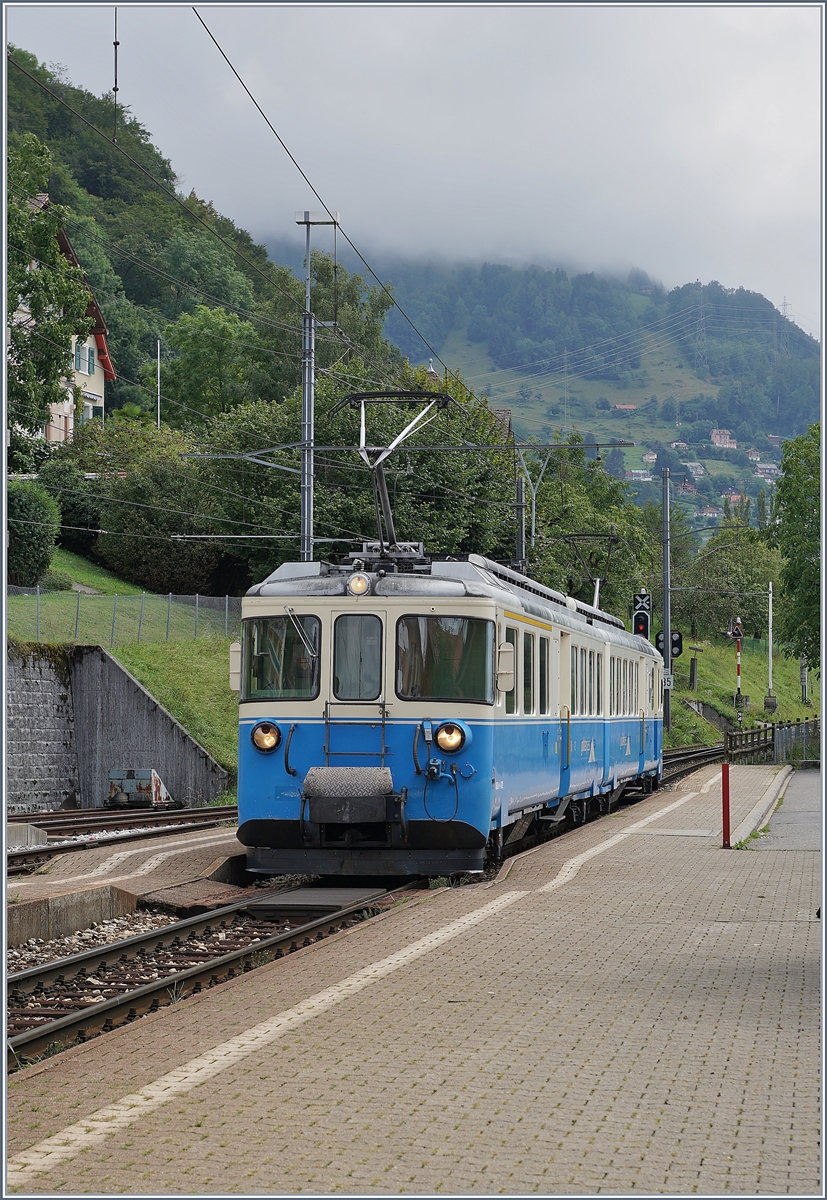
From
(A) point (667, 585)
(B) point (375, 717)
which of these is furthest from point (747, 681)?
(B) point (375, 717)

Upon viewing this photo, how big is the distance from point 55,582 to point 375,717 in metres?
31.3

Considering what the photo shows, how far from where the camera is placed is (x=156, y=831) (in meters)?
19.5

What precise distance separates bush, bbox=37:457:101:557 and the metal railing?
23644 millimetres

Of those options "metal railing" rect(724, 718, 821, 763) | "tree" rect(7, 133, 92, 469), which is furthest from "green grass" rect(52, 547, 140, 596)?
"metal railing" rect(724, 718, 821, 763)

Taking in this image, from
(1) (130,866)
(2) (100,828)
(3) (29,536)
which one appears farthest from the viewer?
(3) (29,536)

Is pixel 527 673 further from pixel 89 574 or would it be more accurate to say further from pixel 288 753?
pixel 89 574

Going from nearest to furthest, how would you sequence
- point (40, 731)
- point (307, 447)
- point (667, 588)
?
point (307, 447) → point (40, 731) → point (667, 588)

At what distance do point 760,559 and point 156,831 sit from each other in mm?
91242

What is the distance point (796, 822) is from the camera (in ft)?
76.1

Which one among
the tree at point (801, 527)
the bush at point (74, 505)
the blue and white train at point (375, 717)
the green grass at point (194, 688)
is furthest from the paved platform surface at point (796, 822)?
the bush at point (74, 505)

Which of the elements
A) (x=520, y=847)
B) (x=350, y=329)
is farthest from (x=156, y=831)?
(x=350, y=329)

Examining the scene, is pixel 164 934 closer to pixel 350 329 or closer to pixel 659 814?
pixel 659 814

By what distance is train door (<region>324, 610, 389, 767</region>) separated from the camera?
13.6m

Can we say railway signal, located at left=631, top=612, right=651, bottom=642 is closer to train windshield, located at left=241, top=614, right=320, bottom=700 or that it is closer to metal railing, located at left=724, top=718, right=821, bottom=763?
metal railing, located at left=724, top=718, right=821, bottom=763
